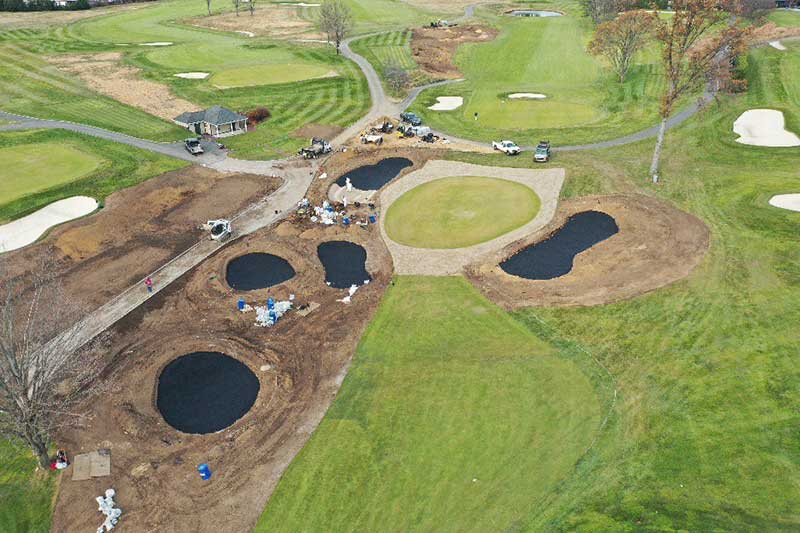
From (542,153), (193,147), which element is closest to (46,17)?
(193,147)

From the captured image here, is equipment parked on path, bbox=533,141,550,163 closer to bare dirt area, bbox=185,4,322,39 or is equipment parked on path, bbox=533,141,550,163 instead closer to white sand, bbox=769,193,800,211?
white sand, bbox=769,193,800,211

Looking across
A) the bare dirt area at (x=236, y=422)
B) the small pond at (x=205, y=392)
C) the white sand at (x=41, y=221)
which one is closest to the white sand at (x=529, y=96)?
the bare dirt area at (x=236, y=422)

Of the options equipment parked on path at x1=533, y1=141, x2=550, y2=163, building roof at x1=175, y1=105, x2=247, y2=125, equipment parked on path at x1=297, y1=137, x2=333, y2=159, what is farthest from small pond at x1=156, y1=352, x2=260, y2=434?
building roof at x1=175, y1=105, x2=247, y2=125

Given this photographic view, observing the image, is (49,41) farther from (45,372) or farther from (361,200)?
(45,372)

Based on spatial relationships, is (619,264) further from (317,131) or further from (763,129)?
(317,131)

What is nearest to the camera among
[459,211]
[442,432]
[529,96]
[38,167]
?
[442,432]

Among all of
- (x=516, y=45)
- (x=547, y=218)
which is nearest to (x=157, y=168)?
(x=547, y=218)

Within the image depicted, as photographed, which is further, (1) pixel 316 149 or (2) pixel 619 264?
(1) pixel 316 149
